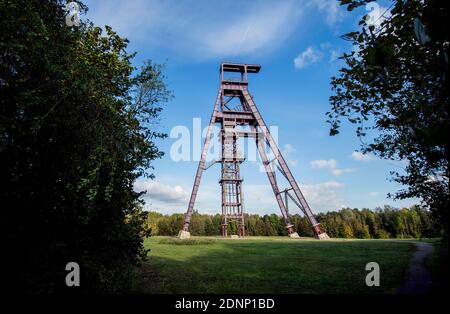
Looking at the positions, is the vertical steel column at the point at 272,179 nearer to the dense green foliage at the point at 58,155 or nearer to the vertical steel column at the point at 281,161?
the vertical steel column at the point at 281,161

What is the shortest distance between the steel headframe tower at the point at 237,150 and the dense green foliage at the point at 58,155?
2039 centimetres

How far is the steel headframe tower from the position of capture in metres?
28.4

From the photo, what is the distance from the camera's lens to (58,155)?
264 inches

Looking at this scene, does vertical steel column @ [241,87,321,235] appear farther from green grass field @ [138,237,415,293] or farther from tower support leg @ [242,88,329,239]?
green grass field @ [138,237,415,293]

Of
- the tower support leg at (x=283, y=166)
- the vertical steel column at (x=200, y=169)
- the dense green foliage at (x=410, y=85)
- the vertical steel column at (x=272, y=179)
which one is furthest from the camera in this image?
the vertical steel column at (x=272, y=179)

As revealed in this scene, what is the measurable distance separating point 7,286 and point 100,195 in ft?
8.33

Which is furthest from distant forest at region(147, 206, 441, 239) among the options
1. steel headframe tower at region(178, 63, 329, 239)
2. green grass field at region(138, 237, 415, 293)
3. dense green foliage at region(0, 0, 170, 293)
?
dense green foliage at region(0, 0, 170, 293)

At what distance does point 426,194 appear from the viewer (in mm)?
7312

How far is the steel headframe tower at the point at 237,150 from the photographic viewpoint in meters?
28.4

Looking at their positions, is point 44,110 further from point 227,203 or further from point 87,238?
point 227,203

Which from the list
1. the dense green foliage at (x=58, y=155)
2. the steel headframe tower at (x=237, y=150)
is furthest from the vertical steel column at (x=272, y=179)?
the dense green foliage at (x=58, y=155)

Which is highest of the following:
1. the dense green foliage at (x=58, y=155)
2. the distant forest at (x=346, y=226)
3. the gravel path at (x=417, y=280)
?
the dense green foliage at (x=58, y=155)

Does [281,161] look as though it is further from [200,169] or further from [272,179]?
[200,169]
